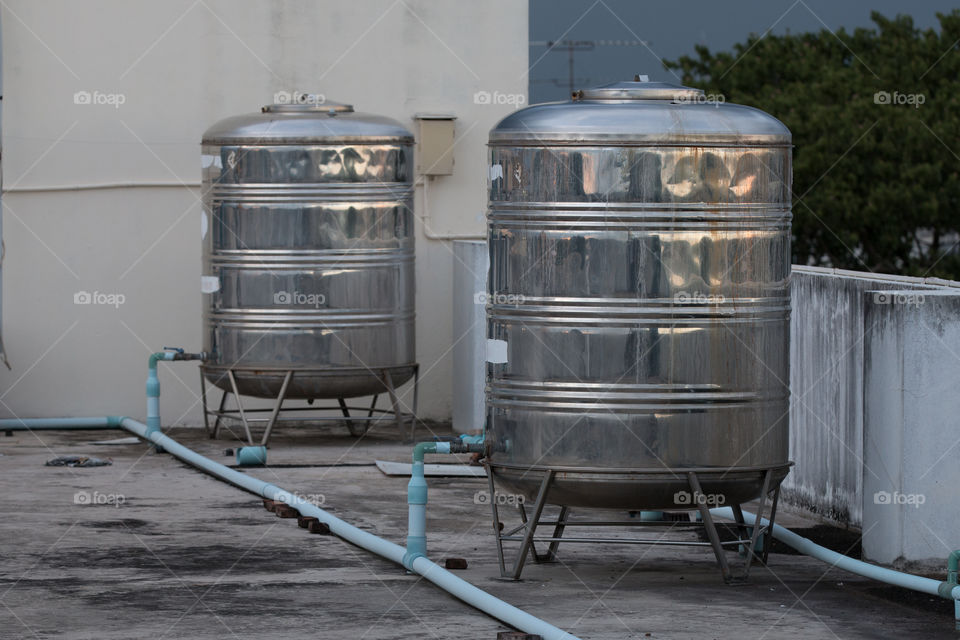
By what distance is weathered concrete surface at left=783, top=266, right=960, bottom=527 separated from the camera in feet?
32.2

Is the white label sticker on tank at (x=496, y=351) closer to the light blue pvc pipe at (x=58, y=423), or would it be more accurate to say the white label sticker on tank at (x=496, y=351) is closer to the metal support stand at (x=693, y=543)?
the metal support stand at (x=693, y=543)

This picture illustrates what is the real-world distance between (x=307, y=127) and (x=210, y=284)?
60.1 inches

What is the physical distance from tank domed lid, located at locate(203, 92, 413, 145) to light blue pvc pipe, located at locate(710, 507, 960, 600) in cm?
510

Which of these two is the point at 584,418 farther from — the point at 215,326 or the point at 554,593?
the point at 215,326

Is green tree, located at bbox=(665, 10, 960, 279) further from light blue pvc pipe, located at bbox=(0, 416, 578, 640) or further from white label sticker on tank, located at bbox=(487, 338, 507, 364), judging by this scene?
white label sticker on tank, located at bbox=(487, 338, 507, 364)

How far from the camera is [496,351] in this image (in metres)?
8.45

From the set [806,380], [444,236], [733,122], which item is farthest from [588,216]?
[444,236]

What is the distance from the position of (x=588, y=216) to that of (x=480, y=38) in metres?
8.19

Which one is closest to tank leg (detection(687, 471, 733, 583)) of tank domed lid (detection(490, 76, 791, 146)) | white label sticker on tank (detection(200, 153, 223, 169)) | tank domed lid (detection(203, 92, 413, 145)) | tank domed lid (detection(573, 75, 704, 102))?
tank domed lid (detection(490, 76, 791, 146))

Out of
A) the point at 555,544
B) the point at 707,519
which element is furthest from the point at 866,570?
the point at 555,544

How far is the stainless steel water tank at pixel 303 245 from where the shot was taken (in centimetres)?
1341

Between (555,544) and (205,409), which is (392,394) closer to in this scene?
(205,409)

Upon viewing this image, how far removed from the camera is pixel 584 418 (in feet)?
26.4

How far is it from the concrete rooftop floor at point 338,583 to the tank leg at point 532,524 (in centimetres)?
9
